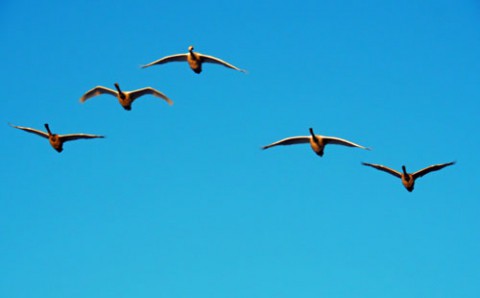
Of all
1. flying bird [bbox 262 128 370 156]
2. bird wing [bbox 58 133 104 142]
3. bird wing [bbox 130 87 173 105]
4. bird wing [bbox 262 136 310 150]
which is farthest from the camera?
bird wing [bbox 130 87 173 105]

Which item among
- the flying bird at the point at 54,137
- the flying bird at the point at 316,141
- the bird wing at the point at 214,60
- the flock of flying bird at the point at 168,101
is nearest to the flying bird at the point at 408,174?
the flock of flying bird at the point at 168,101

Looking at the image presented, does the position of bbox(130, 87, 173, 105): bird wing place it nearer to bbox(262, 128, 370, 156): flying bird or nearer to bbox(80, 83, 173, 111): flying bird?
bbox(80, 83, 173, 111): flying bird

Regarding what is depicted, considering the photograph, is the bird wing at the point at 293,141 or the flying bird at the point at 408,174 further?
the flying bird at the point at 408,174

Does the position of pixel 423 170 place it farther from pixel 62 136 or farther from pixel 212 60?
pixel 62 136

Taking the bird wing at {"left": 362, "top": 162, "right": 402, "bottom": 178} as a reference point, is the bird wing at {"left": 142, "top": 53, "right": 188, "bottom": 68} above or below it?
above

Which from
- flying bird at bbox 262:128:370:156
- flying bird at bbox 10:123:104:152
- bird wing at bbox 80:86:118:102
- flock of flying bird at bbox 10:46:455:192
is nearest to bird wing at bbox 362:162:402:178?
→ flock of flying bird at bbox 10:46:455:192

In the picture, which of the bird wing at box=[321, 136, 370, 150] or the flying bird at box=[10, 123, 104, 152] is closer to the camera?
the bird wing at box=[321, 136, 370, 150]

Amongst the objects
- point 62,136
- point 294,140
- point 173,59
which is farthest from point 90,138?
point 294,140

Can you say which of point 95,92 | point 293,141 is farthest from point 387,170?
point 95,92

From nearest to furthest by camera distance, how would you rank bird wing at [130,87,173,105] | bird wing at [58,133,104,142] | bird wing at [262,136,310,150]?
bird wing at [262,136,310,150] → bird wing at [58,133,104,142] → bird wing at [130,87,173,105]

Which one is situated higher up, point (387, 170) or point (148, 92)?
point (148, 92)

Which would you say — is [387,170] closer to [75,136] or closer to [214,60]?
[214,60]

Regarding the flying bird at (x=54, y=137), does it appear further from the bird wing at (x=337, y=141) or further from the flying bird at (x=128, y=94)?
the bird wing at (x=337, y=141)

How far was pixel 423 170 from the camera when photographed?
76000mm
